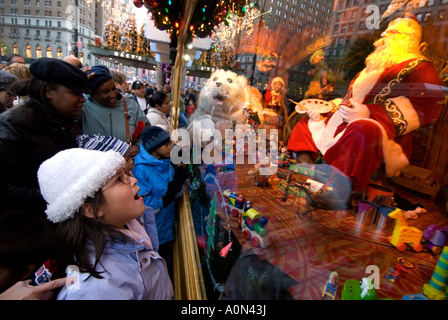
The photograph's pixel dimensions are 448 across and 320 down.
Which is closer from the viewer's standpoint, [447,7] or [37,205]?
[447,7]

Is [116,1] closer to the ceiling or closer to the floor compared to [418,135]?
closer to the ceiling

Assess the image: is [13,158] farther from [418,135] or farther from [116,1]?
[116,1]

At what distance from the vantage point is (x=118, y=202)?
1.02m

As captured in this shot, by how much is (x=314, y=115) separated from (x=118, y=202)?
1.45m

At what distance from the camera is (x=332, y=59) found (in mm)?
1357

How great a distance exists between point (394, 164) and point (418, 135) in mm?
182

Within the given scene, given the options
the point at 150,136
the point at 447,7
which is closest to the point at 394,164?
the point at 447,7

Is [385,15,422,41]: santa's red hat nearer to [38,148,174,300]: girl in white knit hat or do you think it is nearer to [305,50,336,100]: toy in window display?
[305,50,336,100]: toy in window display

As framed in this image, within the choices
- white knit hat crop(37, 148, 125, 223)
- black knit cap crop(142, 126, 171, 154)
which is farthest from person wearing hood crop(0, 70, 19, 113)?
white knit hat crop(37, 148, 125, 223)

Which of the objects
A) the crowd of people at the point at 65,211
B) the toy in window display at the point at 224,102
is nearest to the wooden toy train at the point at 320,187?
the crowd of people at the point at 65,211

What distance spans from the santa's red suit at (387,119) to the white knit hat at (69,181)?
1.27m

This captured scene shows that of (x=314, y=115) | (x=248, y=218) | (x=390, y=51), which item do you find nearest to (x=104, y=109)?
(x=248, y=218)

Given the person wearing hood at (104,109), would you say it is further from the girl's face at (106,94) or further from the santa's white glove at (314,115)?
the santa's white glove at (314,115)

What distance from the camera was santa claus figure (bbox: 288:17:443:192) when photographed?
3.34ft
